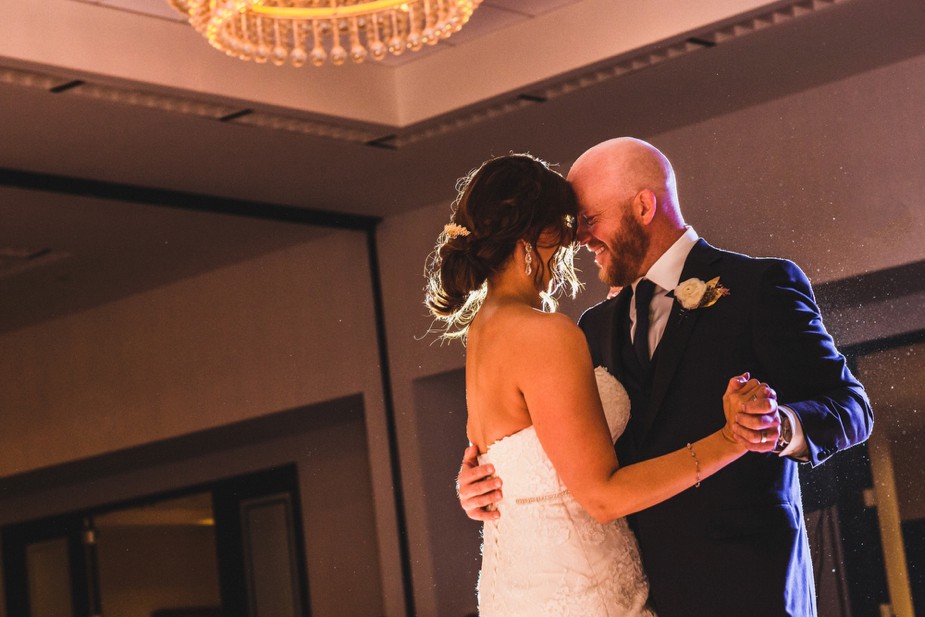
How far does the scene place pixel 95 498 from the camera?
10094mm

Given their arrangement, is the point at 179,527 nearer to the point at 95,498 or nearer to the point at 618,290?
the point at 95,498

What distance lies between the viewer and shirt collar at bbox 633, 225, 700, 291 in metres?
2.68

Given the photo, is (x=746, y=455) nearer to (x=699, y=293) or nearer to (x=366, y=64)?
(x=699, y=293)

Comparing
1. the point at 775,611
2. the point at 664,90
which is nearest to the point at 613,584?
the point at 775,611

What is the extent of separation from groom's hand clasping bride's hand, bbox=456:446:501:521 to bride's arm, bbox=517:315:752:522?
0.22 metres

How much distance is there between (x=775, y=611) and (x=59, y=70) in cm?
359

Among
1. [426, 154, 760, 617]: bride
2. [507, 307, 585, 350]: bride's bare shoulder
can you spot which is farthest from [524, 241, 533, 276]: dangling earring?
[507, 307, 585, 350]: bride's bare shoulder

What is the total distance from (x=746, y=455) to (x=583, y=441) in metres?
0.37

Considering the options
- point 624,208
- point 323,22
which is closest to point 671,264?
point 624,208

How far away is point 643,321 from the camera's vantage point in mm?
2660

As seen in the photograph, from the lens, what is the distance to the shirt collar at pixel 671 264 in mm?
2676

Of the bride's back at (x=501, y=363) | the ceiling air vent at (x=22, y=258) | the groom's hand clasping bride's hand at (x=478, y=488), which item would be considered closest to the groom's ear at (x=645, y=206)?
the bride's back at (x=501, y=363)

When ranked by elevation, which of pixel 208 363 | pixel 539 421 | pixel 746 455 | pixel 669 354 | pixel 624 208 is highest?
pixel 208 363

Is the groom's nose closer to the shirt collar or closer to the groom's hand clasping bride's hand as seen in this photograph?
the shirt collar
